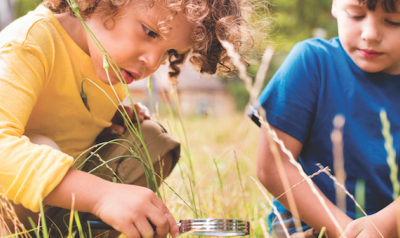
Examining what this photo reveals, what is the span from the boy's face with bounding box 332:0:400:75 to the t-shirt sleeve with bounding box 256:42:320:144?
0.14m

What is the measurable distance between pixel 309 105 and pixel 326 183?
0.30 m

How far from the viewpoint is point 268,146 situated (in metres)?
1.18

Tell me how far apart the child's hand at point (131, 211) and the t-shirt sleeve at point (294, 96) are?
1.67 feet

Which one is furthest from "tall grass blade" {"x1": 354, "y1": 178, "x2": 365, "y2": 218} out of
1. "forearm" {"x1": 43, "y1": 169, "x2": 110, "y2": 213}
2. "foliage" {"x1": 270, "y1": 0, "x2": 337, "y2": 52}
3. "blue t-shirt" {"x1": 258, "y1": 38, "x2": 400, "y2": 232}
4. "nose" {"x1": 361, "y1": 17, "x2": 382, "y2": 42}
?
"foliage" {"x1": 270, "y1": 0, "x2": 337, "y2": 52}

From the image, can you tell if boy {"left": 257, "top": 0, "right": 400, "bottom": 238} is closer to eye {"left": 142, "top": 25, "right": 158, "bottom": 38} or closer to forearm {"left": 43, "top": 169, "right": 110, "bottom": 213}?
eye {"left": 142, "top": 25, "right": 158, "bottom": 38}

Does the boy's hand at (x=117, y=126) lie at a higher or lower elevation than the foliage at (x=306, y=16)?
higher

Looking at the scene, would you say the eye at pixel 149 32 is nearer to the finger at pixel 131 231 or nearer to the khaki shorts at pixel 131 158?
the khaki shorts at pixel 131 158

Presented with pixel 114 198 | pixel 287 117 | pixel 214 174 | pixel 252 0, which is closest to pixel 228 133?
pixel 214 174

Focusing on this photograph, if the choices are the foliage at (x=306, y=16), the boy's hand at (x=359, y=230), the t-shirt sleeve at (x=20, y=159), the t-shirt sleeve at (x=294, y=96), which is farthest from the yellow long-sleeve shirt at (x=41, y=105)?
the foliage at (x=306, y=16)

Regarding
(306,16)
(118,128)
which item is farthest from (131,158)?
(306,16)

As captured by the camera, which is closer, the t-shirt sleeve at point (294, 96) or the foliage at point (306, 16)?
Answer: the t-shirt sleeve at point (294, 96)

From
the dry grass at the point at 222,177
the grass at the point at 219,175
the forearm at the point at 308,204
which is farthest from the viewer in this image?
the dry grass at the point at 222,177

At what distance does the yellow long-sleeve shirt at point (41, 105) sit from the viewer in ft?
2.68

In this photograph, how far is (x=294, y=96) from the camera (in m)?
1.17
